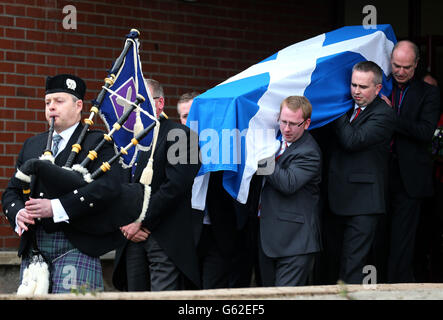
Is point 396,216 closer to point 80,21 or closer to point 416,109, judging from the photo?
point 416,109

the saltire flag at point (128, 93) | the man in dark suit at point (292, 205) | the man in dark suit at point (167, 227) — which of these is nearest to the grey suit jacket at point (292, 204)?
the man in dark suit at point (292, 205)

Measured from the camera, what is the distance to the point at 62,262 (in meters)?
3.78

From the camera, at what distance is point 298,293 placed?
124 inches

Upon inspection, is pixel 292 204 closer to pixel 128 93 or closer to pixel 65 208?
pixel 128 93

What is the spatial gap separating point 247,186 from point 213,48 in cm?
269

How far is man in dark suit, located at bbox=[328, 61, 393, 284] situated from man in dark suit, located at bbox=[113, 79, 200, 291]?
3.27ft

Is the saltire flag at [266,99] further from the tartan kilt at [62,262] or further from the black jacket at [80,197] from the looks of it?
the tartan kilt at [62,262]

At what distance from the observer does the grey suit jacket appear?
4.45 m

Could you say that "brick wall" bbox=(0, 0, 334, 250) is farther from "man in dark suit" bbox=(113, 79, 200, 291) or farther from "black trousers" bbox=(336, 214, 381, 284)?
"black trousers" bbox=(336, 214, 381, 284)

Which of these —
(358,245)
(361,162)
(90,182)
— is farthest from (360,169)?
(90,182)

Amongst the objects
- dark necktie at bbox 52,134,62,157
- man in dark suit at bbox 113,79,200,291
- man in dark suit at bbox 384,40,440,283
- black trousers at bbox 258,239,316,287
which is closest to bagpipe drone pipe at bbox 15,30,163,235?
dark necktie at bbox 52,134,62,157

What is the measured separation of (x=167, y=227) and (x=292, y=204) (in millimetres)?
819

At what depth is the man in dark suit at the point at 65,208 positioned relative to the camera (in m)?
3.67
